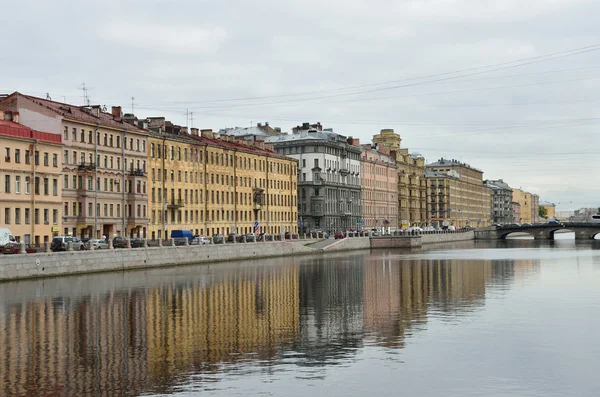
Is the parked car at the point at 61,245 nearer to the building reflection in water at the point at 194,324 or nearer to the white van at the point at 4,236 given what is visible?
the white van at the point at 4,236

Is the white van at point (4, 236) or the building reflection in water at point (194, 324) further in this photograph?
the white van at point (4, 236)

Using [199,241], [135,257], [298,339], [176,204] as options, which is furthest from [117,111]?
[298,339]

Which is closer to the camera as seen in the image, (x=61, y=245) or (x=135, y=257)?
(x=61, y=245)

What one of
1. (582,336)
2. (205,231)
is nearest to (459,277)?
(582,336)

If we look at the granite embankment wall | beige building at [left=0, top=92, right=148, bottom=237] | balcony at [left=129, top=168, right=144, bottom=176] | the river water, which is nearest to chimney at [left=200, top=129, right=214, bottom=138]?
the granite embankment wall

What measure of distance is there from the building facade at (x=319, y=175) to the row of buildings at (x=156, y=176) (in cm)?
21

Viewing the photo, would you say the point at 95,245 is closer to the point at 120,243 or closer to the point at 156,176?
the point at 120,243

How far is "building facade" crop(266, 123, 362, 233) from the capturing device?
149 meters

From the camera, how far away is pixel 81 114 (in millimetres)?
87938

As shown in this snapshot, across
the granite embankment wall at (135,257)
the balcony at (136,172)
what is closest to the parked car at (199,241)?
the granite embankment wall at (135,257)

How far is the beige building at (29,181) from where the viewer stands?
70.6 metres

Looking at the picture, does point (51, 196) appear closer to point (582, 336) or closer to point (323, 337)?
point (323, 337)

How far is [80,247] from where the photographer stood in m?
66.6

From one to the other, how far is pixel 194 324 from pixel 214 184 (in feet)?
258
